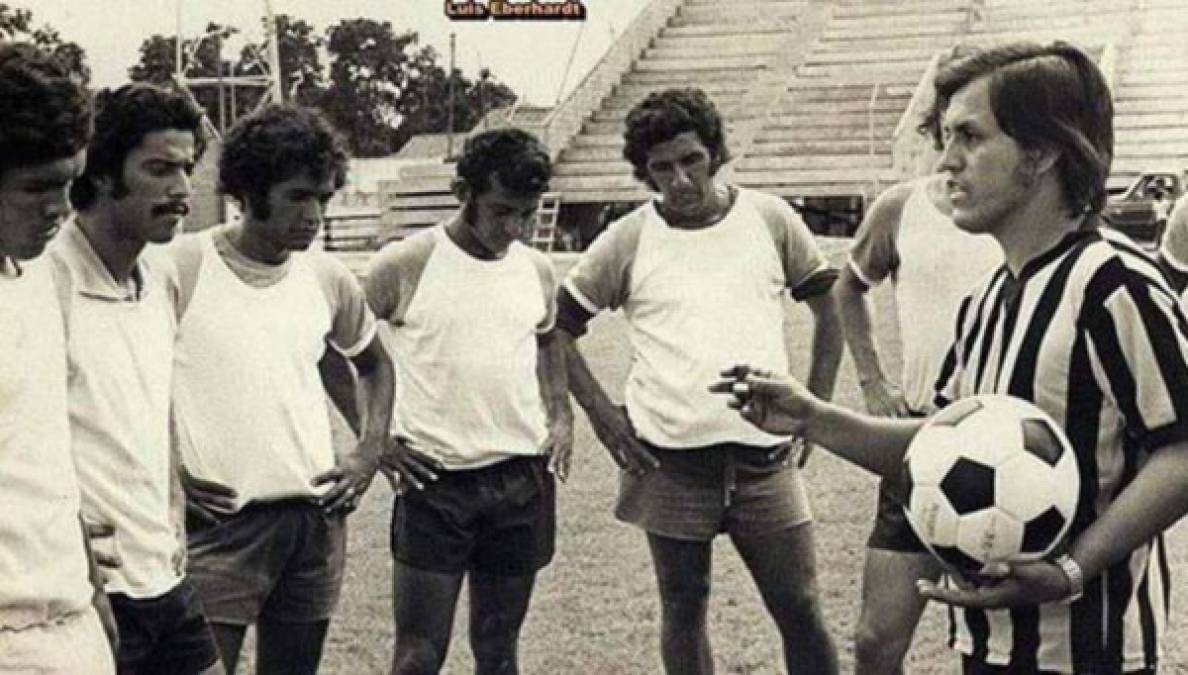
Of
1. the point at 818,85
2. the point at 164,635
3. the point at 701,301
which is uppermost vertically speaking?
the point at 818,85

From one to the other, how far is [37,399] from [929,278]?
9.46 ft

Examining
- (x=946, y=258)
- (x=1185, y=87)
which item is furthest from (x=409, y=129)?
(x=946, y=258)

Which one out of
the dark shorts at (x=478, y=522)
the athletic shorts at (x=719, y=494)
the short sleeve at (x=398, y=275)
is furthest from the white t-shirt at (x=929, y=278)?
the short sleeve at (x=398, y=275)

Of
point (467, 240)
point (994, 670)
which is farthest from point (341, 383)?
point (994, 670)

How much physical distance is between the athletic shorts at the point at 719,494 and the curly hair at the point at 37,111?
98.4 inches

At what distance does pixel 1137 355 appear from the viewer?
3.07 metres

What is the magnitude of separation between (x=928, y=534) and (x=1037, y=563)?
0.27m

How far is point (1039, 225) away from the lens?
328 centimetres

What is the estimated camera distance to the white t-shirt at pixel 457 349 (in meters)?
5.29

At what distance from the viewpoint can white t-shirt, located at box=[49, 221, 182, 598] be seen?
12.4 ft

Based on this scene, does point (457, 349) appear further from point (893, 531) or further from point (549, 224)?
point (549, 224)

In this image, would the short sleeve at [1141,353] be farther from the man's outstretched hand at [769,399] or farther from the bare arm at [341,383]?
the bare arm at [341,383]

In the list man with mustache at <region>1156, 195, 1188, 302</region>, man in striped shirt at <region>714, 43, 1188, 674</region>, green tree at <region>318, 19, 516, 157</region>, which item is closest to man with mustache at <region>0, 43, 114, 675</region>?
man in striped shirt at <region>714, 43, 1188, 674</region>

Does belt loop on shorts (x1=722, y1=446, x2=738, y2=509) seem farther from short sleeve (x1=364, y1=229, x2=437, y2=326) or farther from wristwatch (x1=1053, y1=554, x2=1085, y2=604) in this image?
wristwatch (x1=1053, y1=554, x2=1085, y2=604)
